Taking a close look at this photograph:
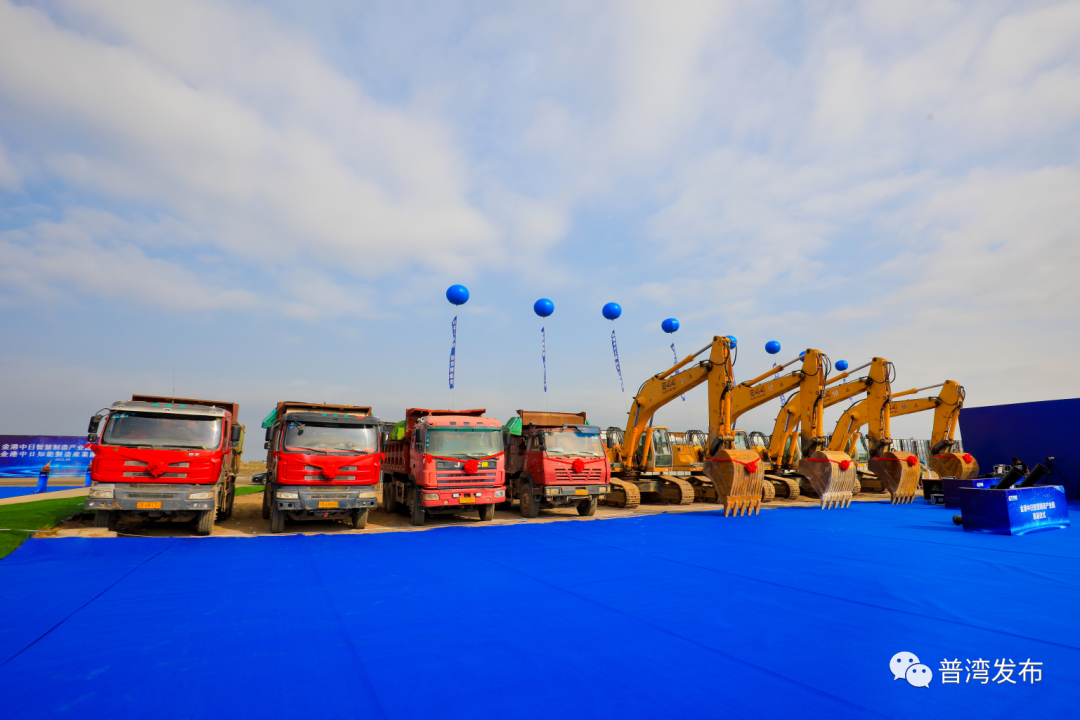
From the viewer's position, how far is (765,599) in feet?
20.4

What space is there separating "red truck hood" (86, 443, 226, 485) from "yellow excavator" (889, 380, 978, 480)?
27199mm

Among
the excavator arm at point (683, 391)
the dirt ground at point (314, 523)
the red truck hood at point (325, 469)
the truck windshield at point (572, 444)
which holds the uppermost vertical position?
the excavator arm at point (683, 391)

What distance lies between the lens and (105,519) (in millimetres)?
10945

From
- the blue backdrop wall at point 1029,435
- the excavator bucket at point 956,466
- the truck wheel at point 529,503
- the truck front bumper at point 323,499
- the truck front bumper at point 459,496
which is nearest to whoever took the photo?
the truck front bumper at point 323,499

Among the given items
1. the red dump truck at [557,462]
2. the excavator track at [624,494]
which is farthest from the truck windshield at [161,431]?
the excavator track at [624,494]

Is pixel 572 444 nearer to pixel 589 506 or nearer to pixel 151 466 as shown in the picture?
pixel 589 506

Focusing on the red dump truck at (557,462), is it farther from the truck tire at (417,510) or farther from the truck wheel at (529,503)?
the truck tire at (417,510)

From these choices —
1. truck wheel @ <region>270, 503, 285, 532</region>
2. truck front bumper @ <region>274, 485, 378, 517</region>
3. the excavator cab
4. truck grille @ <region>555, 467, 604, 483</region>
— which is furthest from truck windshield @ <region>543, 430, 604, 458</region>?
truck wheel @ <region>270, 503, 285, 532</region>

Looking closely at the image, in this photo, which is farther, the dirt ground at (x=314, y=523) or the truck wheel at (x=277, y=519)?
the truck wheel at (x=277, y=519)

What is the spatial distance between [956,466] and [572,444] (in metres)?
18.4

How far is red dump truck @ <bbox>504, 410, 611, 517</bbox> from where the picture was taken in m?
15.3

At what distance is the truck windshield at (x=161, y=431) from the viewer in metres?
10.5

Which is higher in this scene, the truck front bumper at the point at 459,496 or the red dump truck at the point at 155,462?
the red dump truck at the point at 155,462

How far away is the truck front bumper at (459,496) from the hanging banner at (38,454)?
22368 mm
